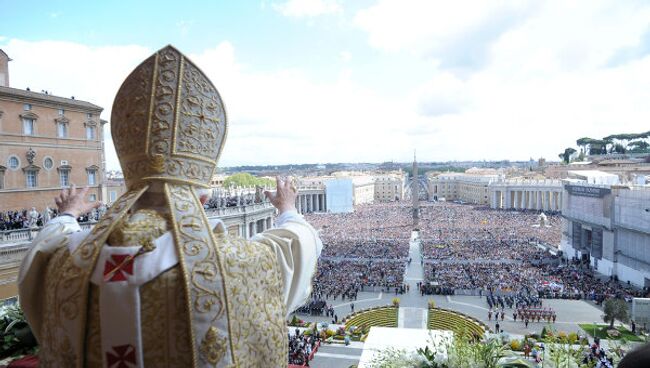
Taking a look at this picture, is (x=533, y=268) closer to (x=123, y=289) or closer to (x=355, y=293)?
(x=355, y=293)

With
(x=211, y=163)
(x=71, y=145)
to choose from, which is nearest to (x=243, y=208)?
(x=71, y=145)

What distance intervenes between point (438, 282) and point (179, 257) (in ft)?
99.3

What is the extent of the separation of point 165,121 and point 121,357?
3.90 feet

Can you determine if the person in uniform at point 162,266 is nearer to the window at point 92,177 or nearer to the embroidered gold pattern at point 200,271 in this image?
the embroidered gold pattern at point 200,271

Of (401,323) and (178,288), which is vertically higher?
(178,288)

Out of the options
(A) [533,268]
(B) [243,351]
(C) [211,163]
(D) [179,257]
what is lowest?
(A) [533,268]

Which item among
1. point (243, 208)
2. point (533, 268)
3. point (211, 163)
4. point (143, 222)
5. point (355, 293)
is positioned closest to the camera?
point (143, 222)

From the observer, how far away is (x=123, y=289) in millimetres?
2010

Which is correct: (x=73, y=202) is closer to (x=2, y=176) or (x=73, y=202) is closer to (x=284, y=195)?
(x=284, y=195)

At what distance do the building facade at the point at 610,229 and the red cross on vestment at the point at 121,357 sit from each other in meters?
36.6

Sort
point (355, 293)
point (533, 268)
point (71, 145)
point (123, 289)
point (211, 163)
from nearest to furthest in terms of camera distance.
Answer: point (123, 289) < point (211, 163) < point (71, 145) < point (355, 293) < point (533, 268)

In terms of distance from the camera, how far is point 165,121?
234 centimetres

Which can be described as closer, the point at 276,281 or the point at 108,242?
the point at 108,242

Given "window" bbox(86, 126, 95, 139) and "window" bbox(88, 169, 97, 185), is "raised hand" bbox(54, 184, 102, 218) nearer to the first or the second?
"window" bbox(88, 169, 97, 185)
